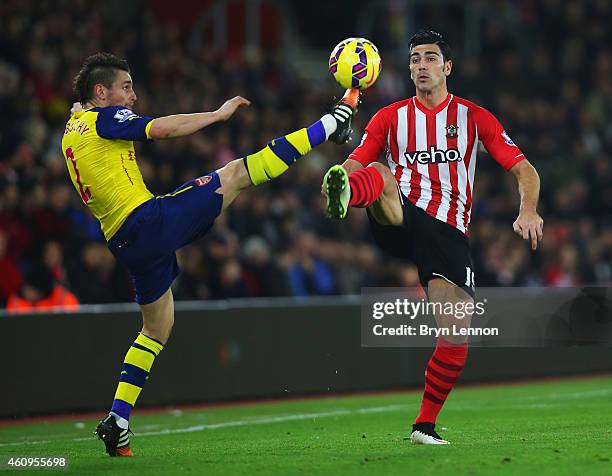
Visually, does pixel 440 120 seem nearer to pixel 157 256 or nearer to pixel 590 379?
pixel 157 256

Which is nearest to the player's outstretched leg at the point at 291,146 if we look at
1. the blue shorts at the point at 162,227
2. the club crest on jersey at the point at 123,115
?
the blue shorts at the point at 162,227

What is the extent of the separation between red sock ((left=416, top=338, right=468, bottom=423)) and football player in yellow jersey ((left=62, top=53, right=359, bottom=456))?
153 cm

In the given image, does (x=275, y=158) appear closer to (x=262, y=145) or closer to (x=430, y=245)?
(x=430, y=245)

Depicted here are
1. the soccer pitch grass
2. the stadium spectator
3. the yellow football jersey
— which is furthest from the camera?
the stadium spectator

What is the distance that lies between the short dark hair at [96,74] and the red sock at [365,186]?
1.65m

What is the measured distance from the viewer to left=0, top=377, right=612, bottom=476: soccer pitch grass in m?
6.68

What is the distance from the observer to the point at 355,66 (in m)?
7.88

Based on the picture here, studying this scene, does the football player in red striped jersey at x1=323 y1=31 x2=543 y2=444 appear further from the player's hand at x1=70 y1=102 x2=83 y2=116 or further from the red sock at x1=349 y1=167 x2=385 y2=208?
the player's hand at x1=70 y1=102 x2=83 y2=116

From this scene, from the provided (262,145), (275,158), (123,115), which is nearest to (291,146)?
(275,158)

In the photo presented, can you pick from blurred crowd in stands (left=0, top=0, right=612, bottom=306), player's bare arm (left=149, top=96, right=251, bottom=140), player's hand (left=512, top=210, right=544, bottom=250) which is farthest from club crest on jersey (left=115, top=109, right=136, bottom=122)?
blurred crowd in stands (left=0, top=0, right=612, bottom=306)

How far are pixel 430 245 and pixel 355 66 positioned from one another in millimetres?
1282

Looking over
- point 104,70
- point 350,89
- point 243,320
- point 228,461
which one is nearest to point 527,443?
point 228,461

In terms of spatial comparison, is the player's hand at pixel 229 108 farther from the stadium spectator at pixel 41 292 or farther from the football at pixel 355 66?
the stadium spectator at pixel 41 292

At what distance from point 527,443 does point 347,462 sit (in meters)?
1.48
